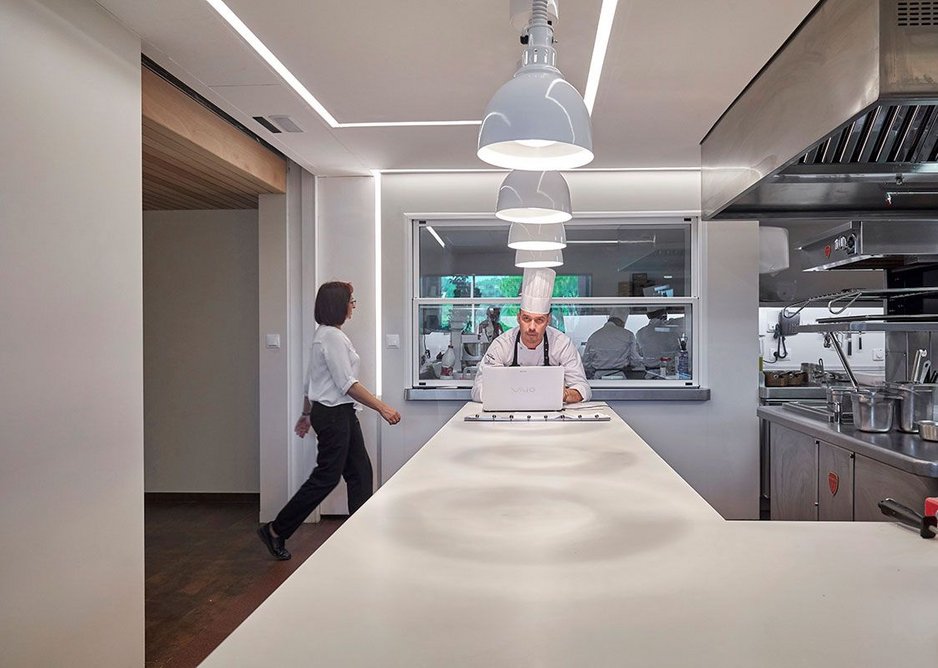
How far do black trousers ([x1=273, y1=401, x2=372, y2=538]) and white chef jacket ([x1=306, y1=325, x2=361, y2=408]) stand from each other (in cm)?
6

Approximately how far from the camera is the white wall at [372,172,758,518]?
465cm

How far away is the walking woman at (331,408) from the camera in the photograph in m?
3.71

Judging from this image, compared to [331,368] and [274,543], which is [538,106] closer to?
[331,368]

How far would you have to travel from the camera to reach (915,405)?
9.39 feet

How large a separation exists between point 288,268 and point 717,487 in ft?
10.8

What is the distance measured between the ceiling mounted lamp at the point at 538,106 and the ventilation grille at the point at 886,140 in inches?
22.6

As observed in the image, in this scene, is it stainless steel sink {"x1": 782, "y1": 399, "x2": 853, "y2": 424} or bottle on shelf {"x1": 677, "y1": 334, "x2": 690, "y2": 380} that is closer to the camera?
stainless steel sink {"x1": 782, "y1": 399, "x2": 853, "y2": 424}

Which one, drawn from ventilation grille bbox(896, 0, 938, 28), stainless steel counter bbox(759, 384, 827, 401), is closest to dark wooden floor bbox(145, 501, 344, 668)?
ventilation grille bbox(896, 0, 938, 28)

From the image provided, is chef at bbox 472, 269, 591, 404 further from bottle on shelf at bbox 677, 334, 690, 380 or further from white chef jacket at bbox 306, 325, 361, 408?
bottle on shelf at bbox 677, 334, 690, 380

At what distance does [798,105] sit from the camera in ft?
5.02

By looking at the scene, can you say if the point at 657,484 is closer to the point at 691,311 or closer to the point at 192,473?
the point at 691,311

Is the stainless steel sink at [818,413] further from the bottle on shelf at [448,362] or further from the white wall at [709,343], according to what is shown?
the bottle on shelf at [448,362]

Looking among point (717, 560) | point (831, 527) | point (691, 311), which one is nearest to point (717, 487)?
point (691, 311)

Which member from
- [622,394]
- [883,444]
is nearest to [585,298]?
[622,394]
